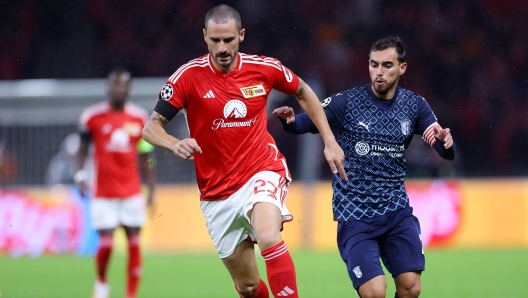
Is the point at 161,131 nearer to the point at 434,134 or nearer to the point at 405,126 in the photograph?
the point at 405,126

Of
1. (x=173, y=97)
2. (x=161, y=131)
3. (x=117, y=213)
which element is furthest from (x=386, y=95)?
(x=117, y=213)

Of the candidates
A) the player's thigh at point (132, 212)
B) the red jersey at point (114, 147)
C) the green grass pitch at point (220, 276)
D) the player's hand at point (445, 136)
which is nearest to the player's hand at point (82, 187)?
the red jersey at point (114, 147)

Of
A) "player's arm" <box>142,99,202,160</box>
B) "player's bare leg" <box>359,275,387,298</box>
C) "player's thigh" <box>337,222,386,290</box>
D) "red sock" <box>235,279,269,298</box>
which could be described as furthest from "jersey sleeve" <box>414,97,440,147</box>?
"player's arm" <box>142,99,202,160</box>

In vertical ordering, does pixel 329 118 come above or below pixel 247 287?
above

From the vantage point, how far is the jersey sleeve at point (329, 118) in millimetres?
6129

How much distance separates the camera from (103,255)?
8773 millimetres

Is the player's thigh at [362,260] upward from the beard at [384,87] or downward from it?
downward

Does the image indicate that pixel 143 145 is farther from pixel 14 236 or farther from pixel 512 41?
pixel 512 41

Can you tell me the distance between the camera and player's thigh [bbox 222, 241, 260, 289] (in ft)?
20.5

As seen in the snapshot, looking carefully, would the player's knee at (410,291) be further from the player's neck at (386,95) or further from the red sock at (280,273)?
the player's neck at (386,95)

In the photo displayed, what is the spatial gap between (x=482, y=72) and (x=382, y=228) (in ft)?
47.4

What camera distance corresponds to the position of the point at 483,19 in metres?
20.7

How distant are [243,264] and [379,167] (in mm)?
1235

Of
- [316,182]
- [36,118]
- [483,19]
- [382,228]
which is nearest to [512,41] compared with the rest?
[483,19]
